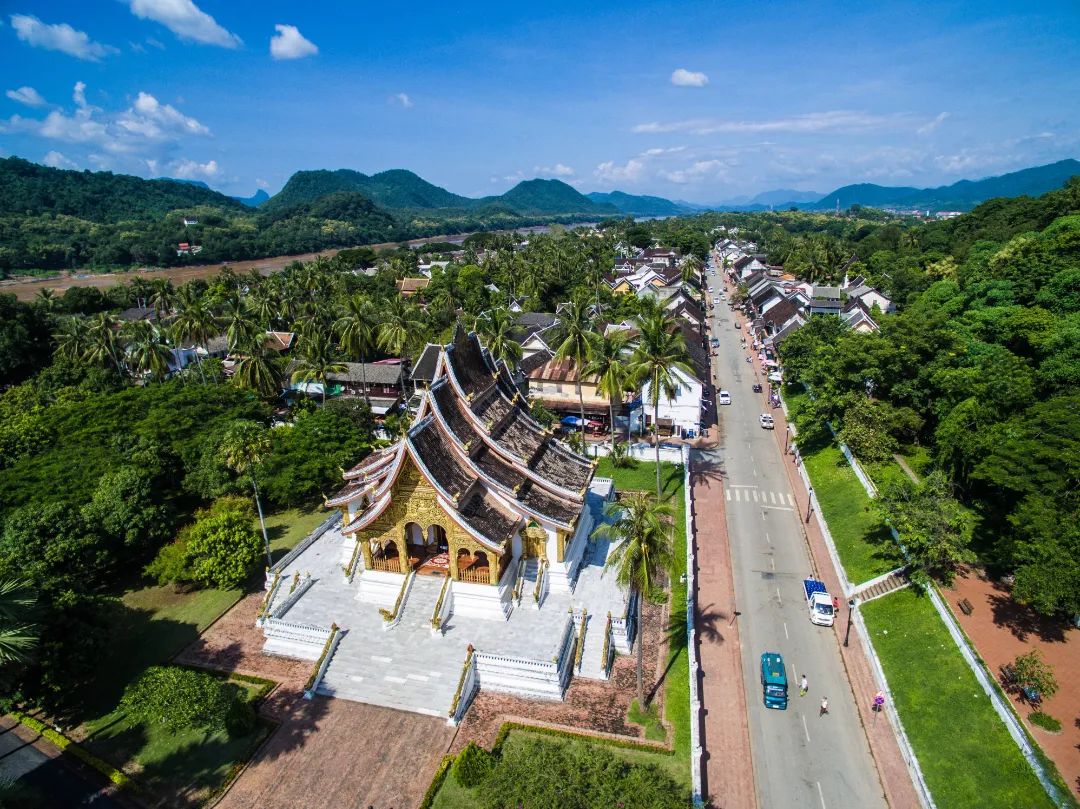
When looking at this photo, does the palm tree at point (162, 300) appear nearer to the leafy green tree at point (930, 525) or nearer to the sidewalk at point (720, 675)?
the sidewalk at point (720, 675)

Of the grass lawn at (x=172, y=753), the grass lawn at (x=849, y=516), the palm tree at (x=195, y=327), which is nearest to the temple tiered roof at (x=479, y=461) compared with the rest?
the grass lawn at (x=172, y=753)

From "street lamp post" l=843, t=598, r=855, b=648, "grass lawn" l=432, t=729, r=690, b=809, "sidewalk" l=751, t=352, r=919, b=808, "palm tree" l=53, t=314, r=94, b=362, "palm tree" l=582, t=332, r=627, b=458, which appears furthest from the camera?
"palm tree" l=53, t=314, r=94, b=362

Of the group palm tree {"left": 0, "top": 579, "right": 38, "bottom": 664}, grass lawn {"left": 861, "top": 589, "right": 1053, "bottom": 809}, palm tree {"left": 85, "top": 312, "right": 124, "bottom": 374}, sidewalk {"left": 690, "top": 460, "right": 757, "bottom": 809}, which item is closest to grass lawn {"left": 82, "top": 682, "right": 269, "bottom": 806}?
palm tree {"left": 0, "top": 579, "right": 38, "bottom": 664}

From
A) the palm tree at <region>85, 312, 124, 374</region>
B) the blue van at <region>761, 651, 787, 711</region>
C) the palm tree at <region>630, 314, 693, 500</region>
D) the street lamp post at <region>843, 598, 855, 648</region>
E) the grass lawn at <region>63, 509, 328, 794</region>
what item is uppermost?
the palm tree at <region>630, 314, 693, 500</region>

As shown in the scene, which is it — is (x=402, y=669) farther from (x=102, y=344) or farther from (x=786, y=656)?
(x=102, y=344)

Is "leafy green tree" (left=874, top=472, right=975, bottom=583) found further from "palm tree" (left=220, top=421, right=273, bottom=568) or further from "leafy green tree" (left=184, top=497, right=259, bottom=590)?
"palm tree" (left=220, top=421, right=273, bottom=568)

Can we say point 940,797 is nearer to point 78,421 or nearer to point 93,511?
point 93,511

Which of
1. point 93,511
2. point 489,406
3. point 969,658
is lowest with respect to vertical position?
point 969,658

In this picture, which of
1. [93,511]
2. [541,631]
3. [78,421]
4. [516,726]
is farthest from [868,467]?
[78,421]
